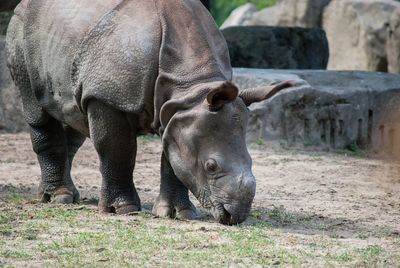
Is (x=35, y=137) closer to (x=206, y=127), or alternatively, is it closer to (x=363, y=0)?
(x=206, y=127)

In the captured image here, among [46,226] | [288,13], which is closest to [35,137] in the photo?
[46,226]

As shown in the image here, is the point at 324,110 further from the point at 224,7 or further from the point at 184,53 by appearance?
the point at 224,7

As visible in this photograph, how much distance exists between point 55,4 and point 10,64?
33.2 inches

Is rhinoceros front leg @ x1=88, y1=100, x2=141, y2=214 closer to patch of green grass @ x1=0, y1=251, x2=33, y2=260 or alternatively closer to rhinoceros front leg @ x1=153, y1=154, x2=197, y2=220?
rhinoceros front leg @ x1=153, y1=154, x2=197, y2=220

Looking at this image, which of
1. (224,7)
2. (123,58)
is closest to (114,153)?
(123,58)

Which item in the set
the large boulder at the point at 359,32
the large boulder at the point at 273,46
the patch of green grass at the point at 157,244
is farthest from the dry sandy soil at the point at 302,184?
the large boulder at the point at 359,32

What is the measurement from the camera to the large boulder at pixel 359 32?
2258 cm

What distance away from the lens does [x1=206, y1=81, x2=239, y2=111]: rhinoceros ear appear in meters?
7.10

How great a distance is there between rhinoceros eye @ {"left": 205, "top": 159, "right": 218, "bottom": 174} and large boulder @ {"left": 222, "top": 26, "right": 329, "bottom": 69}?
328 inches

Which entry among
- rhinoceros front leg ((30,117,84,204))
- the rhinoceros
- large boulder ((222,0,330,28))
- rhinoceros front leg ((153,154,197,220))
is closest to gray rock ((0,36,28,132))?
rhinoceros front leg ((30,117,84,204))

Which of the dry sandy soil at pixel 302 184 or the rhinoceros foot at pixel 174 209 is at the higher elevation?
the rhinoceros foot at pixel 174 209

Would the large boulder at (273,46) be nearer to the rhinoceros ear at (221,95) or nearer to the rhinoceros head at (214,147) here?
the rhinoceros head at (214,147)

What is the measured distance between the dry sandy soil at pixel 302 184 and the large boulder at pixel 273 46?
3.07 meters

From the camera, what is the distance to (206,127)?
23.9 ft
